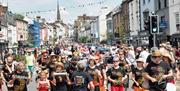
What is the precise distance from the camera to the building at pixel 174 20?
51.7 metres

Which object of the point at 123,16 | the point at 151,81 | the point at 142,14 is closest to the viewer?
the point at 151,81

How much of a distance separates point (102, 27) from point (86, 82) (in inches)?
5632

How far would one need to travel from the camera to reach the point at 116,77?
14.0m

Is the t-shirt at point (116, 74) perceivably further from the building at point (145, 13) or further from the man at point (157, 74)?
the building at point (145, 13)

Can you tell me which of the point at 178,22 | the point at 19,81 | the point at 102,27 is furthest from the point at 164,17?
the point at 102,27

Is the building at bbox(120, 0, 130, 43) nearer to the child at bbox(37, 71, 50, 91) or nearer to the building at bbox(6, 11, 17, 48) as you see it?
the building at bbox(6, 11, 17, 48)

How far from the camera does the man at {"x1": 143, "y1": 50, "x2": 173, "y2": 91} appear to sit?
35.3 ft

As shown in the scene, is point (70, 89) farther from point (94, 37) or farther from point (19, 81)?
point (94, 37)

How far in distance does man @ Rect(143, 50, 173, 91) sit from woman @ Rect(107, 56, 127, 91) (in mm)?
3049

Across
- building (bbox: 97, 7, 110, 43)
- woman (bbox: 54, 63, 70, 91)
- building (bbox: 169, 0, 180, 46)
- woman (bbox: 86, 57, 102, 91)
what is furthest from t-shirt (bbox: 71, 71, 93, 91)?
building (bbox: 97, 7, 110, 43)

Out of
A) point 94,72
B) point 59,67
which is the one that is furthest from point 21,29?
point 59,67

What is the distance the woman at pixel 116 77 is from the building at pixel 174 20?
37.2m

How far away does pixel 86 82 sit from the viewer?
40.2ft

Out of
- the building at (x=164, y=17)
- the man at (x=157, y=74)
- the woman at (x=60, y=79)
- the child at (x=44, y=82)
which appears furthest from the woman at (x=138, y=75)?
the building at (x=164, y=17)
